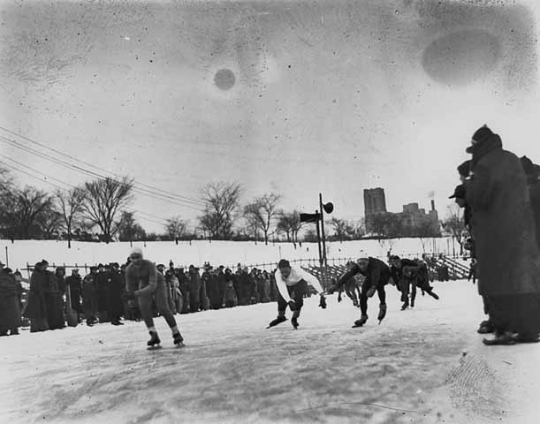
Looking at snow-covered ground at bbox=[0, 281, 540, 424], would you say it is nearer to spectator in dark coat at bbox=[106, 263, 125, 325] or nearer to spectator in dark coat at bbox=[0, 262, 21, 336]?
spectator in dark coat at bbox=[0, 262, 21, 336]

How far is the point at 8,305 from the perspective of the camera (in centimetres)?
1279

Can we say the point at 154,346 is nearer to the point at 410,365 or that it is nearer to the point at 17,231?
the point at 410,365

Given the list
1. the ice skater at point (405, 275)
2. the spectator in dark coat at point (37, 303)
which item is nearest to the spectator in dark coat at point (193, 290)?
the spectator in dark coat at point (37, 303)

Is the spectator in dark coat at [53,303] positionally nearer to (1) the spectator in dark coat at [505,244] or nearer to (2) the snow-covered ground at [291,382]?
(2) the snow-covered ground at [291,382]

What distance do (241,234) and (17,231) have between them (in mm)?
24462

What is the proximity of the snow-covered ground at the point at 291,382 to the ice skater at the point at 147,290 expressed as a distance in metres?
0.47

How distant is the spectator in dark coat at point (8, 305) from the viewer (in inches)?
498

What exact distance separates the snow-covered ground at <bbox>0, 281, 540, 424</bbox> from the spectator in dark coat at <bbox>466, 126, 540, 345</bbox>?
1.36 ft

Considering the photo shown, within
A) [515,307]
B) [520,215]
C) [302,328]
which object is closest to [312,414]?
[515,307]

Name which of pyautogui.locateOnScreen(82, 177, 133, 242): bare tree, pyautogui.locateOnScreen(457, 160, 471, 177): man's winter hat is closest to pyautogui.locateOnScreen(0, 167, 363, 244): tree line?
pyautogui.locateOnScreen(82, 177, 133, 242): bare tree

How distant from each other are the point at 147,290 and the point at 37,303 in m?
6.61

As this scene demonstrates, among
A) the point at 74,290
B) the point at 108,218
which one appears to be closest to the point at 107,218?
the point at 108,218

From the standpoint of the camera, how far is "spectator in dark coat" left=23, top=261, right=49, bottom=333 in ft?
43.5

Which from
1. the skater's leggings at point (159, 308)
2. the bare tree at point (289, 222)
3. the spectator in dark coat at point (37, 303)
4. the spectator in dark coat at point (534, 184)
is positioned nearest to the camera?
the spectator in dark coat at point (534, 184)
